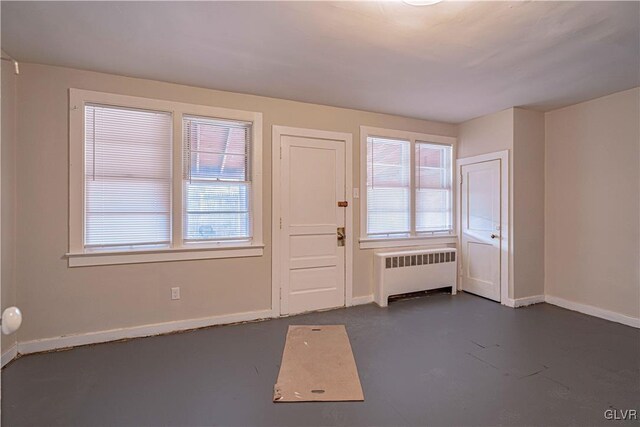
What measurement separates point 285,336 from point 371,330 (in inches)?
35.0

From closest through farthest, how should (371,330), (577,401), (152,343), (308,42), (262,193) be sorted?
(577,401) → (308,42) → (152,343) → (371,330) → (262,193)

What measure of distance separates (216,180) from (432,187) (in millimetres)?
3086

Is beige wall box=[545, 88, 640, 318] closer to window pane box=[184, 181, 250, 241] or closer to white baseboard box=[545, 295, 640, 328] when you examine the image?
white baseboard box=[545, 295, 640, 328]

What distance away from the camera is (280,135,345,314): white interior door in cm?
376

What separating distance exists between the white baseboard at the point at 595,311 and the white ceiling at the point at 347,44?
2458 millimetres

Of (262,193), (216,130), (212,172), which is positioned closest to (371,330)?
(262,193)

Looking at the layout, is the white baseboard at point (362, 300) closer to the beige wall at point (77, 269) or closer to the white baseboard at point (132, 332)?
the white baseboard at point (132, 332)

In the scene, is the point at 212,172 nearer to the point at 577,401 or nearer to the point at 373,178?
the point at 373,178

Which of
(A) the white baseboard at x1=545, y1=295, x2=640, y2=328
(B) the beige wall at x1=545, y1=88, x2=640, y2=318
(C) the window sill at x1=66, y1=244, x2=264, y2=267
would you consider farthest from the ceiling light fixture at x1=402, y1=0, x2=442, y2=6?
(A) the white baseboard at x1=545, y1=295, x2=640, y2=328

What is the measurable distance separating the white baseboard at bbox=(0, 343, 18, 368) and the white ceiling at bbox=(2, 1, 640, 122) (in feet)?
7.93

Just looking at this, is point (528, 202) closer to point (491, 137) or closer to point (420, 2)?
point (491, 137)

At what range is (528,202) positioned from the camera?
4.13 meters

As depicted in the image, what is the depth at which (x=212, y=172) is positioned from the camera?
11.3ft

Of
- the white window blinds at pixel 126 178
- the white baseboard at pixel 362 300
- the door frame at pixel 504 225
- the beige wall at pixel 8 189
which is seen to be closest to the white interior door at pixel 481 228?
the door frame at pixel 504 225
